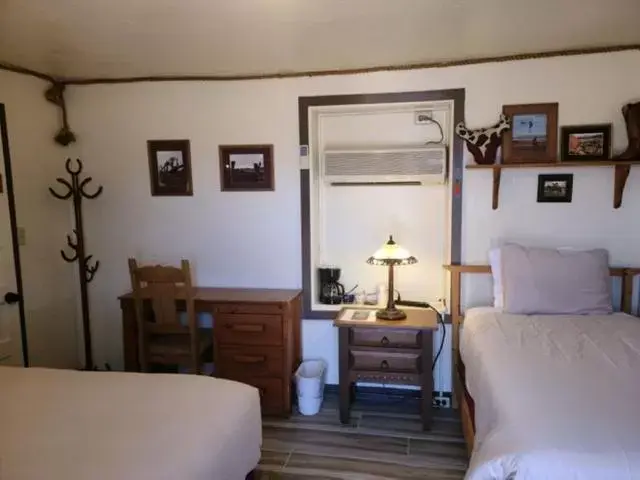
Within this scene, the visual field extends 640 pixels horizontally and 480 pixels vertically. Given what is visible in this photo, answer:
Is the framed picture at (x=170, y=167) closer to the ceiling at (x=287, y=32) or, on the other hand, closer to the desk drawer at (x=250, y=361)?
the ceiling at (x=287, y=32)

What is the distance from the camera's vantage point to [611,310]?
2584 millimetres

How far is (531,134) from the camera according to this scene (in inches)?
112

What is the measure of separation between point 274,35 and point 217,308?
1620 millimetres

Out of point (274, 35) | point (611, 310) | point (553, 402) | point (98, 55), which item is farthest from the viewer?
point (98, 55)

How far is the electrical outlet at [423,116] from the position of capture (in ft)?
9.96

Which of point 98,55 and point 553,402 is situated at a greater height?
point 98,55

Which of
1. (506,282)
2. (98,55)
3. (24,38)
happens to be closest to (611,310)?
(506,282)

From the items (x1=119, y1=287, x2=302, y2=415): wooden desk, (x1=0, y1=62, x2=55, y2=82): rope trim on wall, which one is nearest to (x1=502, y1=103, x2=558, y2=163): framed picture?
(x1=119, y1=287, x2=302, y2=415): wooden desk

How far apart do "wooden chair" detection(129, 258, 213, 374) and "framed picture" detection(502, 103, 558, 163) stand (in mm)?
2094

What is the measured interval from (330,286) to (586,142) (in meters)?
1.82

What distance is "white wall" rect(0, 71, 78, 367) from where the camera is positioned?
2.98 metres

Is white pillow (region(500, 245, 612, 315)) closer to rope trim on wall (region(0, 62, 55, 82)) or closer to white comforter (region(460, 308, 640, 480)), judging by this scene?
white comforter (region(460, 308, 640, 480))

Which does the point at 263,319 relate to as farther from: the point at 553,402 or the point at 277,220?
the point at 553,402

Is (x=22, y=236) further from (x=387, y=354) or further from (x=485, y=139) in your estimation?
(x=485, y=139)
